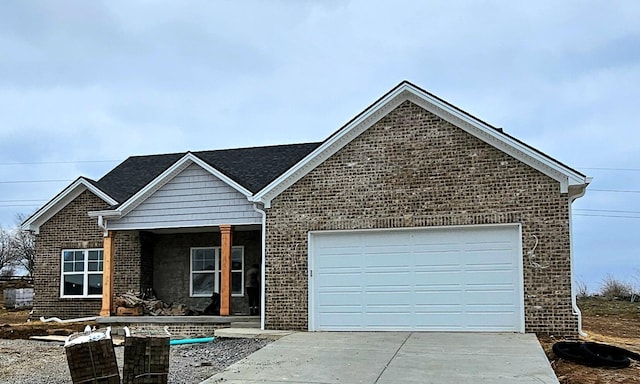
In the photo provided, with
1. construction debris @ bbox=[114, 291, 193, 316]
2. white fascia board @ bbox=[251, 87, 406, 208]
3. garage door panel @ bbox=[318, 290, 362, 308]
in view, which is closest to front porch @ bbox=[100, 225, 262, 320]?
construction debris @ bbox=[114, 291, 193, 316]

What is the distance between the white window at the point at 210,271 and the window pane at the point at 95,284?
2.77 metres

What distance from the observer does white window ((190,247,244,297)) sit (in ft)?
63.1

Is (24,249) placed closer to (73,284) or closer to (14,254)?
(14,254)

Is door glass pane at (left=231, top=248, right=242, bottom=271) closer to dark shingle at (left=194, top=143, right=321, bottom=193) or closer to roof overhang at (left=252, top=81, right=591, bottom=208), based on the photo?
dark shingle at (left=194, top=143, right=321, bottom=193)

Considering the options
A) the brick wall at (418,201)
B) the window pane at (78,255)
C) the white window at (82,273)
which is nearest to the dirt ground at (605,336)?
the brick wall at (418,201)

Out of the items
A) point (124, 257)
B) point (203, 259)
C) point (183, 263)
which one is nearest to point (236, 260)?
point (203, 259)

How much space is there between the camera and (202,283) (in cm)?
1944

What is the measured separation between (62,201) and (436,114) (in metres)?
12.2

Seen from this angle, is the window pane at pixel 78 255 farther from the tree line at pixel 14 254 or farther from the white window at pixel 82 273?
the tree line at pixel 14 254

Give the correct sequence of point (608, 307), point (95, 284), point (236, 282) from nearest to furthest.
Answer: point (236, 282), point (95, 284), point (608, 307)

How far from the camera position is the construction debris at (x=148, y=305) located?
17609mm

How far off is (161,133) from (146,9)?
2582 cm

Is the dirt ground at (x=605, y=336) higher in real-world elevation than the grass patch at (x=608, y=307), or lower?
higher

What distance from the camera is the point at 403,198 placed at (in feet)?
47.0
